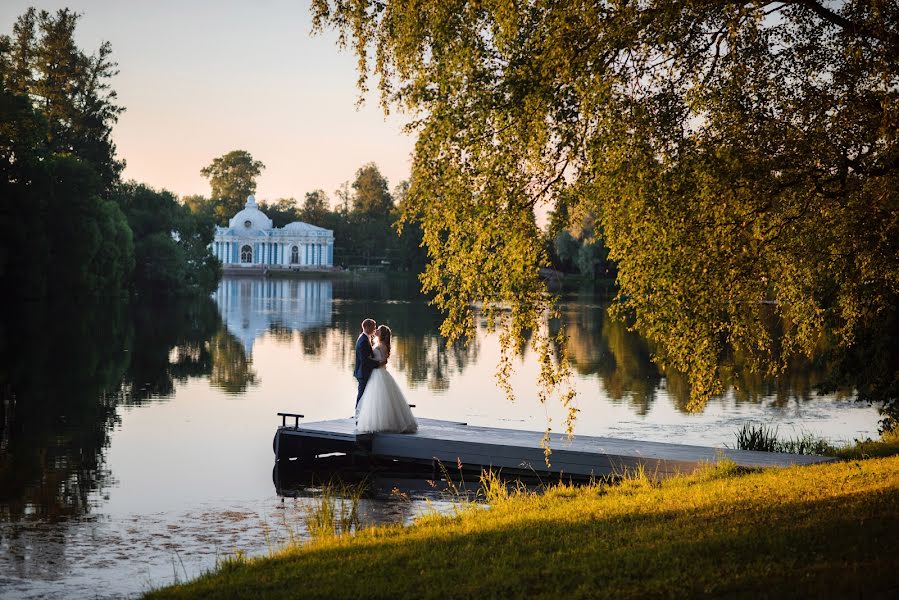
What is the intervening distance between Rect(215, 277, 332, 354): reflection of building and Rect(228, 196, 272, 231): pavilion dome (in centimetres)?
6753

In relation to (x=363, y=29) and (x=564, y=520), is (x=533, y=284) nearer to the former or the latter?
(x=564, y=520)

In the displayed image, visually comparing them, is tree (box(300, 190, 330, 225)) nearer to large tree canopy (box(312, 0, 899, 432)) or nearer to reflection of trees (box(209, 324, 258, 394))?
reflection of trees (box(209, 324, 258, 394))

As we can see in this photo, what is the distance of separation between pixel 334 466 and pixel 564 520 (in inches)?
309

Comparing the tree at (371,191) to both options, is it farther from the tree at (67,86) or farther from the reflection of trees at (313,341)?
the reflection of trees at (313,341)

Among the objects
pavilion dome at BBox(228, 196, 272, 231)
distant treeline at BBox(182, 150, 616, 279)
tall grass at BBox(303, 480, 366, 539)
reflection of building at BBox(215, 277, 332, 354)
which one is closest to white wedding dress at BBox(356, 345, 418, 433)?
tall grass at BBox(303, 480, 366, 539)

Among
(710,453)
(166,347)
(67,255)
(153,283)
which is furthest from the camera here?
(153,283)

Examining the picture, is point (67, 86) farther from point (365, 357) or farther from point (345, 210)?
point (345, 210)

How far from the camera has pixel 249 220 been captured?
15488cm

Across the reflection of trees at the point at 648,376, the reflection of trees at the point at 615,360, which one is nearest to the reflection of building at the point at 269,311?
the reflection of trees at the point at 615,360

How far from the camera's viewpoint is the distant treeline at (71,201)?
55.5 m

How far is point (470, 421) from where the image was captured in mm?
22562

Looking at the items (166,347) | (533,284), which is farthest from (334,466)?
(166,347)

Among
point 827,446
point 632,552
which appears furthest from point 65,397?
point 632,552

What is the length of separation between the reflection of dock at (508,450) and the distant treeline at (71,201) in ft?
138
